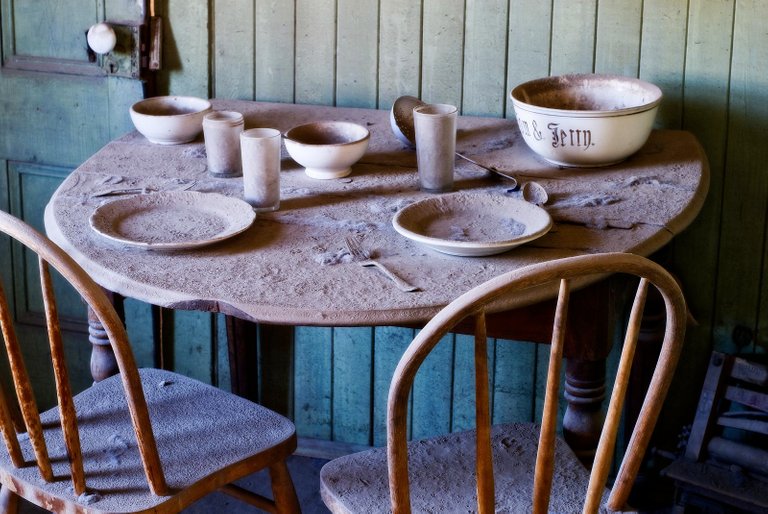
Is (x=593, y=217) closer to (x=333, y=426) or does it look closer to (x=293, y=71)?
(x=293, y=71)

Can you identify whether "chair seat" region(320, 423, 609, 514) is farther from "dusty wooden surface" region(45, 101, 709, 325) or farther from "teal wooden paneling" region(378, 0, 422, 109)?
"teal wooden paneling" region(378, 0, 422, 109)

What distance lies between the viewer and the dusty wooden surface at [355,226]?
141 centimetres

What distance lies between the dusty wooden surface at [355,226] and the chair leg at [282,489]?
0.36 m

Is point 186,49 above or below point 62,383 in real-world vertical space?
above

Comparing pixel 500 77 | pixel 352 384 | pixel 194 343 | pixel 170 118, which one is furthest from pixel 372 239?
pixel 194 343

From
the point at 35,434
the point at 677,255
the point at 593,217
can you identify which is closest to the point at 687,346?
the point at 677,255

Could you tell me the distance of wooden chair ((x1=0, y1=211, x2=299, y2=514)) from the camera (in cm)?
138

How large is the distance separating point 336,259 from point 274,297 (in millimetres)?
158

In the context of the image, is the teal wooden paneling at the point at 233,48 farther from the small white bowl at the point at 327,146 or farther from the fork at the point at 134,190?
the fork at the point at 134,190

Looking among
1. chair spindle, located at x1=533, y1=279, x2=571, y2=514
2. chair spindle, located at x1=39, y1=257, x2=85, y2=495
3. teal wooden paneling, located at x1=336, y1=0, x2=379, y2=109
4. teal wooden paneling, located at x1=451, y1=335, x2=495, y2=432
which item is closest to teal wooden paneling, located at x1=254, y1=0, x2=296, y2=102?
teal wooden paneling, located at x1=336, y1=0, x2=379, y2=109

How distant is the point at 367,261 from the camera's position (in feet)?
5.00

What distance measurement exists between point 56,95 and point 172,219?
957 mm

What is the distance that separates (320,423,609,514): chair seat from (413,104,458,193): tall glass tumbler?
17.1 inches

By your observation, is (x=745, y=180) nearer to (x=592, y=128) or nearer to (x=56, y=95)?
(x=592, y=128)
